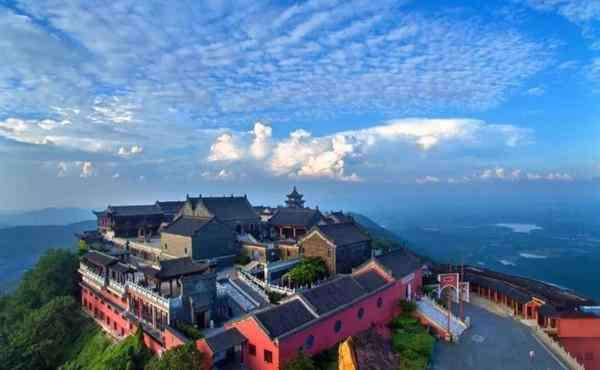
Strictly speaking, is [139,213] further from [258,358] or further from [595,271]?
[595,271]

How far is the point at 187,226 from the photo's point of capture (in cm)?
3831

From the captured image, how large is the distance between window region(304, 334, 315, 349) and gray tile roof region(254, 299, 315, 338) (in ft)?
3.07

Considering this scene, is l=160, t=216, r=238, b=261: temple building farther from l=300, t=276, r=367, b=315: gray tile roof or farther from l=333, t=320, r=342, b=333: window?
l=333, t=320, r=342, b=333: window

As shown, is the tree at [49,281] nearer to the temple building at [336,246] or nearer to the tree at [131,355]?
the tree at [131,355]

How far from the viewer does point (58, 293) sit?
3638cm

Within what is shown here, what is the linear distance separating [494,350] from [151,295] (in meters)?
23.9

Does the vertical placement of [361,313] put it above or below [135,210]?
below

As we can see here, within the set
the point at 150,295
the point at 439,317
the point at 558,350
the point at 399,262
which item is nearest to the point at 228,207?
the point at 150,295

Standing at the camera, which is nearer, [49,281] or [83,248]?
[49,281]

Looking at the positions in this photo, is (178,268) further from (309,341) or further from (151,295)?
(309,341)

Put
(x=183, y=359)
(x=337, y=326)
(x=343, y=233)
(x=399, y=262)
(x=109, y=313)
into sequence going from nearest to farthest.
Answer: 1. (x=183, y=359)
2. (x=337, y=326)
3. (x=109, y=313)
4. (x=399, y=262)
5. (x=343, y=233)

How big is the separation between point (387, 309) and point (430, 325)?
354 cm

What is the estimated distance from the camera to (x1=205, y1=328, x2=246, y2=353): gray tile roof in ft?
60.6

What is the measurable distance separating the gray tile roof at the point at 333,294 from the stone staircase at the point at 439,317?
6920mm
